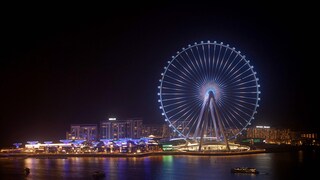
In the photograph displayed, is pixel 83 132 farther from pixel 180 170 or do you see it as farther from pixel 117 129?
pixel 180 170

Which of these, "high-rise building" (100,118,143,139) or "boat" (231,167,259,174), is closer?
"boat" (231,167,259,174)

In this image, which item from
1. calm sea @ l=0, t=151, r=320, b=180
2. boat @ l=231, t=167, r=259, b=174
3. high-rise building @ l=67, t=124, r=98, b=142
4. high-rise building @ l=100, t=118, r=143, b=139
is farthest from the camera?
high-rise building @ l=67, t=124, r=98, b=142

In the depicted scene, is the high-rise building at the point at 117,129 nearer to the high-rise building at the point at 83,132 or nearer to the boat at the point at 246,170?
the high-rise building at the point at 83,132

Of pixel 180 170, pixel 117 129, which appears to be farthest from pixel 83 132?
pixel 180 170

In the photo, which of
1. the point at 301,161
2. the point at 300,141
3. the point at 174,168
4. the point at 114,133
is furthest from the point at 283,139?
the point at 174,168

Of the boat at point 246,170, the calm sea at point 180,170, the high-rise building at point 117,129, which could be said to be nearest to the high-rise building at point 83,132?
the high-rise building at point 117,129

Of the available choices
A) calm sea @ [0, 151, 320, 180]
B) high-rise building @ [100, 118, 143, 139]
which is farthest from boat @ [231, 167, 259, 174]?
high-rise building @ [100, 118, 143, 139]

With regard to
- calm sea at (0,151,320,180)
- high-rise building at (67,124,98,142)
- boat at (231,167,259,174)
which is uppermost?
high-rise building at (67,124,98,142)

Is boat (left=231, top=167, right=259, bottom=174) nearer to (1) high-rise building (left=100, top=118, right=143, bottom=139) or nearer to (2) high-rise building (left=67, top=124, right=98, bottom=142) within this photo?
(1) high-rise building (left=100, top=118, right=143, bottom=139)

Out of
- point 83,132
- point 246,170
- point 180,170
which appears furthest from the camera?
point 83,132
